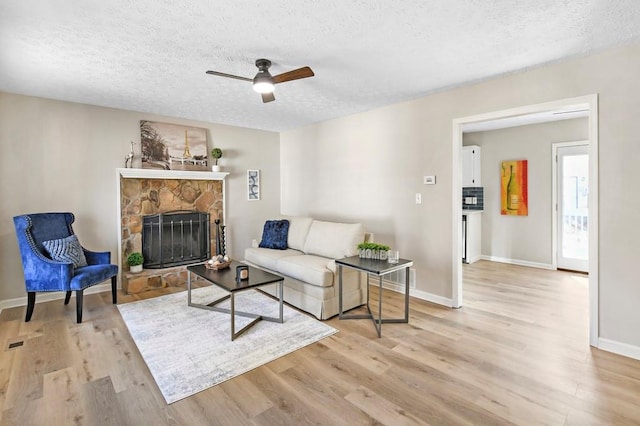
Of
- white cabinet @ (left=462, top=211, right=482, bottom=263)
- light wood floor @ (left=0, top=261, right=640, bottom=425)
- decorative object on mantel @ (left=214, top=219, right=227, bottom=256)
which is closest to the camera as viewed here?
light wood floor @ (left=0, top=261, right=640, bottom=425)

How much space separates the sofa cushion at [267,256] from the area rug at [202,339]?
430 millimetres

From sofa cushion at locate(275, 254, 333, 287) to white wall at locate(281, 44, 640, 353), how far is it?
119 centimetres

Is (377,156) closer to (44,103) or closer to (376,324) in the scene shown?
(376,324)

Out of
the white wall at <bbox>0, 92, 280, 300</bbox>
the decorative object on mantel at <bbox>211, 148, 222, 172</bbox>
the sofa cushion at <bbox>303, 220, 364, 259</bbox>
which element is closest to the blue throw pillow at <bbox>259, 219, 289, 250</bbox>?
the sofa cushion at <bbox>303, 220, 364, 259</bbox>

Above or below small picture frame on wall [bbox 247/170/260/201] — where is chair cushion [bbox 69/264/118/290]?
below

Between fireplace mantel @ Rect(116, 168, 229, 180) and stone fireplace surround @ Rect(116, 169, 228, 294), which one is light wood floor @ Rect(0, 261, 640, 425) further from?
fireplace mantel @ Rect(116, 168, 229, 180)

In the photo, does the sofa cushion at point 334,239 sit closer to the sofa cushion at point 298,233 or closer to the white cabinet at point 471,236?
the sofa cushion at point 298,233

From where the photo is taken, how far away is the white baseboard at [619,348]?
2.54 metres

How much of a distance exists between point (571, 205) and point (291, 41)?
531cm

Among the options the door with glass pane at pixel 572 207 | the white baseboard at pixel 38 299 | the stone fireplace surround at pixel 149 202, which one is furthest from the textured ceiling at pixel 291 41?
the door with glass pane at pixel 572 207

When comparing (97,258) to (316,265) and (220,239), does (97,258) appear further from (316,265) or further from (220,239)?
(316,265)

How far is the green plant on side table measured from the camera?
330 cm

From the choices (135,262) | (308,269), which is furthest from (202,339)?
(135,262)

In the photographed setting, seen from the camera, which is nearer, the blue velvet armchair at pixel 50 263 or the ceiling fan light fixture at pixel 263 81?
the ceiling fan light fixture at pixel 263 81
